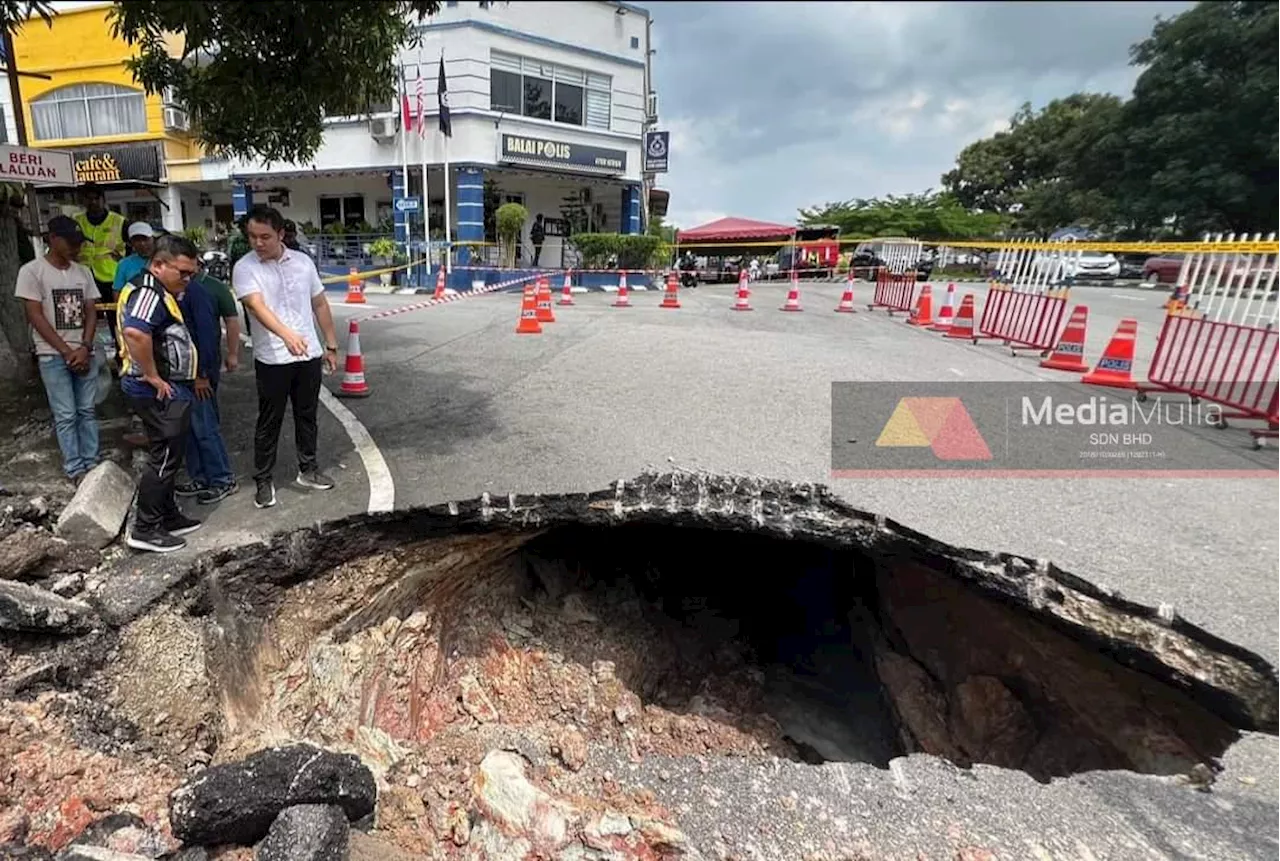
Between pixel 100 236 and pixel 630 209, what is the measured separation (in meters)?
19.1

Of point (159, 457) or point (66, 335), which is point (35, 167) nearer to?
point (66, 335)

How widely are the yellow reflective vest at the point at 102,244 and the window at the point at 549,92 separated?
15.9 meters

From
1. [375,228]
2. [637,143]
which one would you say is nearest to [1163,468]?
[637,143]

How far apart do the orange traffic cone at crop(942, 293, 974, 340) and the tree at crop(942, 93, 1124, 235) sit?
2465 cm

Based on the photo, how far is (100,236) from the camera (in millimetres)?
5758

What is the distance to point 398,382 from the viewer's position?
685 centimetres

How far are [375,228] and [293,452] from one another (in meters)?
19.4

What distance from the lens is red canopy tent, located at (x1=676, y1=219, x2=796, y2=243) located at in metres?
31.4

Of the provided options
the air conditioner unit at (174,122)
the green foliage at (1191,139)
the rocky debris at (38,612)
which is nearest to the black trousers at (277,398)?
the rocky debris at (38,612)

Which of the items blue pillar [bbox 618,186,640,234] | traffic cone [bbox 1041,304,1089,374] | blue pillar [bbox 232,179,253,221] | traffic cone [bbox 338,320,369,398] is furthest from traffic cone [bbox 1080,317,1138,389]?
blue pillar [bbox 232,179,253,221]

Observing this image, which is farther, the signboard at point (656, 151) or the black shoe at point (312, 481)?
the signboard at point (656, 151)

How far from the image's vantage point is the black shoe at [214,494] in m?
3.90

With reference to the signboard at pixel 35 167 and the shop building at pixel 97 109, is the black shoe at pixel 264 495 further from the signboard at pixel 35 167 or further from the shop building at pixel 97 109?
the shop building at pixel 97 109

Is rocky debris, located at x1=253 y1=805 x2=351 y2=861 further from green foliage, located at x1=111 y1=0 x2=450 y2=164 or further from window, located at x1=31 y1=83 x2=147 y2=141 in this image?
window, located at x1=31 y1=83 x2=147 y2=141
